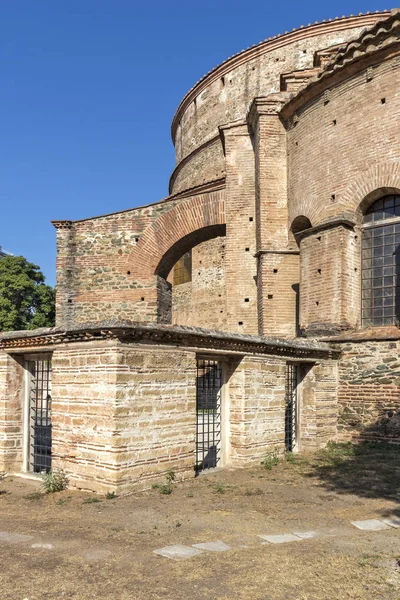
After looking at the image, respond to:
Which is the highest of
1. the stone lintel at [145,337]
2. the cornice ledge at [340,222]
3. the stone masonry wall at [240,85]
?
the stone masonry wall at [240,85]

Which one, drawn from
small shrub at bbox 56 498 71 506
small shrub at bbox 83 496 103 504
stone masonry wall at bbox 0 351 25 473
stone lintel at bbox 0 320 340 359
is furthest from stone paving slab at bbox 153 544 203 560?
stone masonry wall at bbox 0 351 25 473

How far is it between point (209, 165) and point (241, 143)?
843cm

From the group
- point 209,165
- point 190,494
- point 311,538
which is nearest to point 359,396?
point 190,494

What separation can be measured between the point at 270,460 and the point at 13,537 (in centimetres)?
474

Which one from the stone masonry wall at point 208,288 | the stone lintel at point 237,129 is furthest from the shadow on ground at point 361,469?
the stone masonry wall at point 208,288

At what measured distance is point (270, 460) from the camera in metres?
8.54

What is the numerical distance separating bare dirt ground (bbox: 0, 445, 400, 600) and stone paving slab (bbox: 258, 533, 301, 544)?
0.10m

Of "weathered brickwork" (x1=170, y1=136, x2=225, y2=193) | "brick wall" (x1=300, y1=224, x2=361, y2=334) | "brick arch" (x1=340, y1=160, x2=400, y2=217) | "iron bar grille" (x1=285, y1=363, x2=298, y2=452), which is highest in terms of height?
"weathered brickwork" (x1=170, y1=136, x2=225, y2=193)

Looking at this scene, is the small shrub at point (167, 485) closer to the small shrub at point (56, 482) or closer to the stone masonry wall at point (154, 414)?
the stone masonry wall at point (154, 414)

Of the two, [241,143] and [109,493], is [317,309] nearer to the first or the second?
[241,143]

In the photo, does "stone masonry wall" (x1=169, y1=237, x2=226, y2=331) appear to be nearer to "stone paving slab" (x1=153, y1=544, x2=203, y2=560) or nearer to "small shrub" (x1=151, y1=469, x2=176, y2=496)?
"small shrub" (x1=151, y1=469, x2=176, y2=496)

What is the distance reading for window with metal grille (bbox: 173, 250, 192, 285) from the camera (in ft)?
80.0

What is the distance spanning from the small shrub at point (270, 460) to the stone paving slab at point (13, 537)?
4320 mm

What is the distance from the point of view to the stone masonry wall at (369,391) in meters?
9.88
